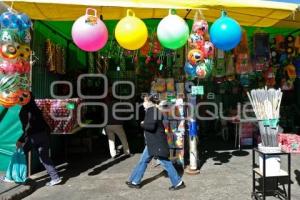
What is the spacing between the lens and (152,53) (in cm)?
757

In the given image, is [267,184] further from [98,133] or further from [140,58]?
[98,133]

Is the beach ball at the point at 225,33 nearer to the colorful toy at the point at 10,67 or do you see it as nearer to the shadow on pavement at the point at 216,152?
the colorful toy at the point at 10,67

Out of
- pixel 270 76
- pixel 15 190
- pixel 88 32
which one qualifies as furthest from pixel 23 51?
pixel 270 76

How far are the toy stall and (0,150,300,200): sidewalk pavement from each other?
624mm

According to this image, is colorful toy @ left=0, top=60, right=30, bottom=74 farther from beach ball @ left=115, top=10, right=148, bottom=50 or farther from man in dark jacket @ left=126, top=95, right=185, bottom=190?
man in dark jacket @ left=126, top=95, right=185, bottom=190

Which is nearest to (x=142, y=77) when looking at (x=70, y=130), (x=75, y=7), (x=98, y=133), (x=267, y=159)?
(x=98, y=133)

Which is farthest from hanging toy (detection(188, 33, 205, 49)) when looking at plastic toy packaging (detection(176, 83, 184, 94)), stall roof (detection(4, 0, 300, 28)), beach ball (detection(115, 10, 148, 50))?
plastic toy packaging (detection(176, 83, 184, 94))

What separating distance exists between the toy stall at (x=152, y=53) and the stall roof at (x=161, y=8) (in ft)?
0.05

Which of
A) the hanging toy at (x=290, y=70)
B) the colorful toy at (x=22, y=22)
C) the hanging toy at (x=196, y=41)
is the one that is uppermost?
the colorful toy at (x=22, y=22)

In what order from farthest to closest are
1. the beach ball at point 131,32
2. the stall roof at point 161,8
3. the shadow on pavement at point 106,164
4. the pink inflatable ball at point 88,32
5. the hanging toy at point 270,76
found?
1. the hanging toy at point 270,76
2. the shadow on pavement at point 106,164
3. the stall roof at point 161,8
4. the beach ball at point 131,32
5. the pink inflatable ball at point 88,32

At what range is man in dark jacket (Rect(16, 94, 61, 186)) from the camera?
6.07 metres

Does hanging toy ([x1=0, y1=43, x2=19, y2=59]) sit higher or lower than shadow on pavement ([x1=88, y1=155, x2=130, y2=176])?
higher

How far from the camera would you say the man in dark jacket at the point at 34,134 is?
6.07 metres

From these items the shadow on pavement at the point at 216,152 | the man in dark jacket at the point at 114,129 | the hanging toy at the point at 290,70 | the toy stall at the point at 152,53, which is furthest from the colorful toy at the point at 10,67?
the hanging toy at the point at 290,70
